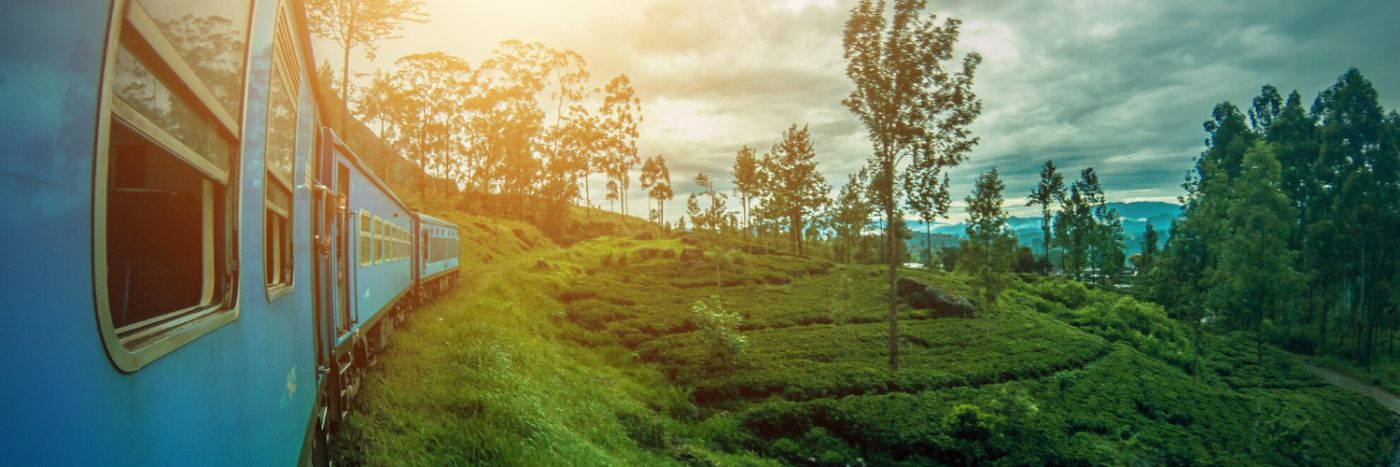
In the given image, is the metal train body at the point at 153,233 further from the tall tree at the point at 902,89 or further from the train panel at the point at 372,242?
the tall tree at the point at 902,89

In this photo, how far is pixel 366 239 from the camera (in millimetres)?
8867

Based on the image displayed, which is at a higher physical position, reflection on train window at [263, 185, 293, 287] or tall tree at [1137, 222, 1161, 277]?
reflection on train window at [263, 185, 293, 287]

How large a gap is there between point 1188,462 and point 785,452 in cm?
774

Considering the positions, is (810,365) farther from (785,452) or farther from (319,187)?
(319,187)

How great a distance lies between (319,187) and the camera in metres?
5.48

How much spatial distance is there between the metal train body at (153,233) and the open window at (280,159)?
2 cm

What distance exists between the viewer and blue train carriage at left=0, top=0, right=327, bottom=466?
986 mm

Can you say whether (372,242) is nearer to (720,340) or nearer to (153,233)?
(720,340)

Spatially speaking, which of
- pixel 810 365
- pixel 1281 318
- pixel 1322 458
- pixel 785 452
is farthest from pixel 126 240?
pixel 1281 318

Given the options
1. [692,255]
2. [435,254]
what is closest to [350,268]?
[435,254]

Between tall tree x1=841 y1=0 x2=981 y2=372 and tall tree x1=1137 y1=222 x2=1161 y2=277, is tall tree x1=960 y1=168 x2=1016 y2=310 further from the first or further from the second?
tall tree x1=1137 y1=222 x2=1161 y2=277

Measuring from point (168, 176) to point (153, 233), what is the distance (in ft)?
0.73

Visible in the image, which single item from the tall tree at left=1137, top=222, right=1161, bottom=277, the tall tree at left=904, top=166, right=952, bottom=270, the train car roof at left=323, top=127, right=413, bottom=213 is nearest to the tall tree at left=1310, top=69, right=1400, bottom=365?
the tall tree at left=1137, top=222, right=1161, bottom=277

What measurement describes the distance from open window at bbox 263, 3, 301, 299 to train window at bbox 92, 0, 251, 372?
24.2 inches
